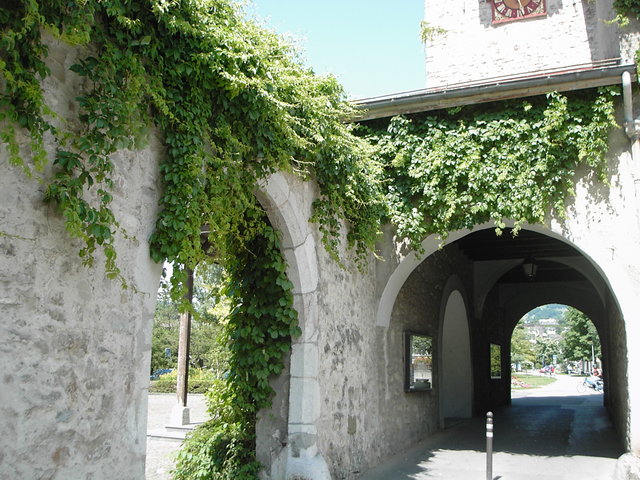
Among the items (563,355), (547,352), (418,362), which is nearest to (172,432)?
(418,362)

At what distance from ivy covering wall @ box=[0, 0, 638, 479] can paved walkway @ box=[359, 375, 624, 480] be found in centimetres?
240

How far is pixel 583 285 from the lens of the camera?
16.6m

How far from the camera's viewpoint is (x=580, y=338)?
1758 inches

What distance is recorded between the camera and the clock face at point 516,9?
1016 cm

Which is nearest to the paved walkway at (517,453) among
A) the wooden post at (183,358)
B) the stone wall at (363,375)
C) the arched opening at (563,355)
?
the stone wall at (363,375)

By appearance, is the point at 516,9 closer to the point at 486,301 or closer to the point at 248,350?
the point at 486,301

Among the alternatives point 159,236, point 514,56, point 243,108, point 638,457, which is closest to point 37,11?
point 159,236

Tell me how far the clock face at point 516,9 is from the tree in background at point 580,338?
35.0 m

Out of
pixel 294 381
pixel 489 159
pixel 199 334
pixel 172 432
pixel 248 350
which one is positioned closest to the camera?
pixel 294 381

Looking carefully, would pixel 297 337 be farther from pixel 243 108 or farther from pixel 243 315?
pixel 243 108

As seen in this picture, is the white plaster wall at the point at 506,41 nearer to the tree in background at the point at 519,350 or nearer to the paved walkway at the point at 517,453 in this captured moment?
the paved walkway at the point at 517,453

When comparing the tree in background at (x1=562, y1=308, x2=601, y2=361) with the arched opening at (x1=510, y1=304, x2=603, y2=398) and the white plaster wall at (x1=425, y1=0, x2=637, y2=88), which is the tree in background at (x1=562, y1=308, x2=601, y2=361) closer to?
the arched opening at (x1=510, y1=304, x2=603, y2=398)

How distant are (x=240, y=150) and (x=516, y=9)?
7.76 meters

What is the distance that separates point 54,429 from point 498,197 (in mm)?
5232
